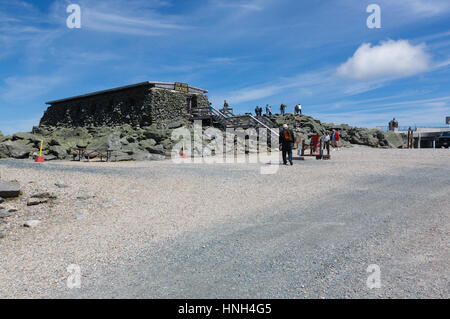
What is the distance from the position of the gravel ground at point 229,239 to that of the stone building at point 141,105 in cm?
1799

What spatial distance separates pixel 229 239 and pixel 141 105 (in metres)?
24.8

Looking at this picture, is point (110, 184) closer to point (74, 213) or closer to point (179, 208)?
point (74, 213)

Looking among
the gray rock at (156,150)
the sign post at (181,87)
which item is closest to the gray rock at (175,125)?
the sign post at (181,87)

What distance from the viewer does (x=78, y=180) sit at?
32.3ft

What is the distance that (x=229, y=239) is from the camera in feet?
17.5

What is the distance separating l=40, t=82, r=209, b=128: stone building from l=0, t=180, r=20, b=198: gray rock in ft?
63.9

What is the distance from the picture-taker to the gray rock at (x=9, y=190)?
739 centimetres

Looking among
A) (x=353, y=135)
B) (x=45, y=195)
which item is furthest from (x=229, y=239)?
(x=353, y=135)

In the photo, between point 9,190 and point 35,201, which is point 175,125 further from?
→ point 35,201

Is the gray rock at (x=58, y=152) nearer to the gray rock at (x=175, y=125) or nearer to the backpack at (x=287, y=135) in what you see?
the gray rock at (x=175, y=125)

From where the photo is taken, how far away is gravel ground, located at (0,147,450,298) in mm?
3729

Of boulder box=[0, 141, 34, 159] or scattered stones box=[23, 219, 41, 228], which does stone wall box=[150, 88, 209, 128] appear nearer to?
boulder box=[0, 141, 34, 159]
